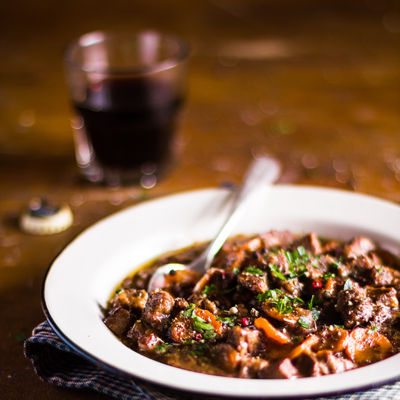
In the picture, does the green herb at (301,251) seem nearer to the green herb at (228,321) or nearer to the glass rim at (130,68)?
the green herb at (228,321)

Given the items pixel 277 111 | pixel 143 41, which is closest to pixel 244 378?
pixel 143 41

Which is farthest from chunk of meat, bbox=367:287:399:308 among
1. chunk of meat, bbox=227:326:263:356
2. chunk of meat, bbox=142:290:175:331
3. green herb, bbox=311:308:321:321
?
chunk of meat, bbox=142:290:175:331

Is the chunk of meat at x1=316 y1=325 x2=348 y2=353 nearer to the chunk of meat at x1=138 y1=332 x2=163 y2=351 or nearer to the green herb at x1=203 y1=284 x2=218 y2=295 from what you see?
the green herb at x1=203 y1=284 x2=218 y2=295

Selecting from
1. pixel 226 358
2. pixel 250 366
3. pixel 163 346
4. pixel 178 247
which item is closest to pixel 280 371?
pixel 250 366

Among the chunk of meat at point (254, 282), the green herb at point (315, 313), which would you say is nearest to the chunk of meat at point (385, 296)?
the green herb at point (315, 313)

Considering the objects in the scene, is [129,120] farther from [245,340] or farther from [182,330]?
[245,340]

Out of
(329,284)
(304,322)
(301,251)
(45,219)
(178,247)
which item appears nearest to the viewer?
(304,322)

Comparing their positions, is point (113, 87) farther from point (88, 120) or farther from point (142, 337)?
point (142, 337)
